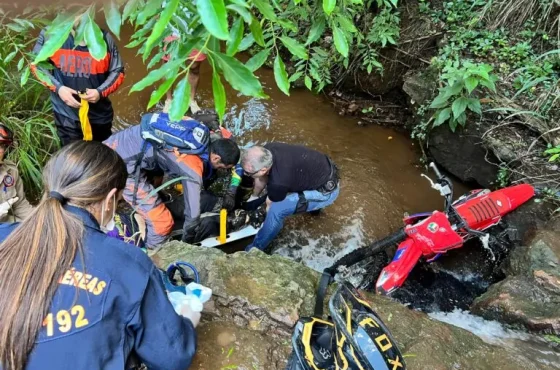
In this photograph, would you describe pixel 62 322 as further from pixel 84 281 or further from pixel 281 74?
pixel 281 74

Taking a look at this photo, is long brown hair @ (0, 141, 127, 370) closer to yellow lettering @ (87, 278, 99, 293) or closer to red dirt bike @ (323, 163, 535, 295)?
yellow lettering @ (87, 278, 99, 293)

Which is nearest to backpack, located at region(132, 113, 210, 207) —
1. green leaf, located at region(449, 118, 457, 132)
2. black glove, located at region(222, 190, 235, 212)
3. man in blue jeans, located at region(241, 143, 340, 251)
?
man in blue jeans, located at region(241, 143, 340, 251)

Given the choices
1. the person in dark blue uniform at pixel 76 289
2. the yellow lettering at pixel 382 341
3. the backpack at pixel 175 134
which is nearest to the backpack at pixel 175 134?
the backpack at pixel 175 134

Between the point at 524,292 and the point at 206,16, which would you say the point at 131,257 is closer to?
the point at 206,16

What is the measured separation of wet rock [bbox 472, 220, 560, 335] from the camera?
9.37 feet

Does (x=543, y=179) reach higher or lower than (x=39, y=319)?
lower

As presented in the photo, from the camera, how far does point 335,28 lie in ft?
4.88

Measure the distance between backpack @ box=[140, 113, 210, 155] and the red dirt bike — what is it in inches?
54.7

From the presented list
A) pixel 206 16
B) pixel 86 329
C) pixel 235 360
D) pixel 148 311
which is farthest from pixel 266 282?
pixel 206 16

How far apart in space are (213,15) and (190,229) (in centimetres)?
269

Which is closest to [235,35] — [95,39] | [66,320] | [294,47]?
[294,47]

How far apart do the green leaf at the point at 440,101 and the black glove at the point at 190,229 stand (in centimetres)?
249

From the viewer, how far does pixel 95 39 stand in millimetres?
1164

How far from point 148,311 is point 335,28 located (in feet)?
3.68
